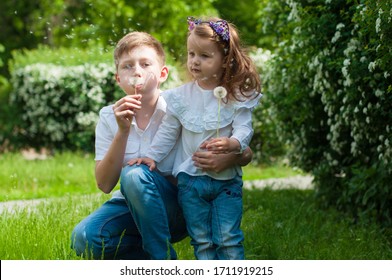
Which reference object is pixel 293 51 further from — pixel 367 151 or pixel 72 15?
pixel 72 15

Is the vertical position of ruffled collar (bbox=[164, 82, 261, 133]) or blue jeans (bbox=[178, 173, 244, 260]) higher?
ruffled collar (bbox=[164, 82, 261, 133])

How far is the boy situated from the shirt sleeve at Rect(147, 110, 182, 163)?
76mm

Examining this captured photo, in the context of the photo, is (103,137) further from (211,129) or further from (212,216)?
(212,216)

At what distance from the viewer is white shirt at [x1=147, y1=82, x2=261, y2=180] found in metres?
3.19

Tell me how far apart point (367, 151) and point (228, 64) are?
2.01 meters

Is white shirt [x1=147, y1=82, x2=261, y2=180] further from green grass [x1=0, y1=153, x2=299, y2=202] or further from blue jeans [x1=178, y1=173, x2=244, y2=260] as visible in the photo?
green grass [x1=0, y1=153, x2=299, y2=202]

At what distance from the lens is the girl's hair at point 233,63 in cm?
325

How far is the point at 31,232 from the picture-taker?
12.2 ft

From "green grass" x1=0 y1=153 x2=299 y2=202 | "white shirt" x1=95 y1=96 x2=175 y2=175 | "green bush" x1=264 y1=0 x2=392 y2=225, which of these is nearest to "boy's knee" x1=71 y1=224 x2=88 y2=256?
"white shirt" x1=95 y1=96 x2=175 y2=175

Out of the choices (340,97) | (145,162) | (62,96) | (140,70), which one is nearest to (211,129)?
(145,162)

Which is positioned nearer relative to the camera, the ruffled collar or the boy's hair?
the ruffled collar

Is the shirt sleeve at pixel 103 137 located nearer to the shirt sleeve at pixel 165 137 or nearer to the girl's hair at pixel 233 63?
the shirt sleeve at pixel 165 137

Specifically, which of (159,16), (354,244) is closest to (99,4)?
(159,16)

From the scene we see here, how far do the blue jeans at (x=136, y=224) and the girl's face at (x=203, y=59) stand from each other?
477 mm
